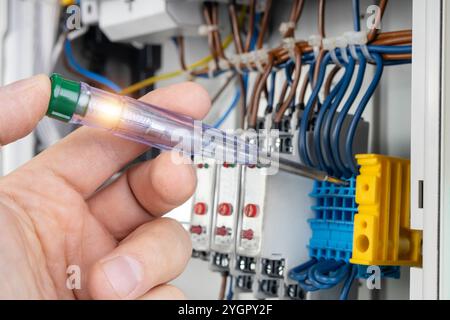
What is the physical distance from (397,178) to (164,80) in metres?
0.80

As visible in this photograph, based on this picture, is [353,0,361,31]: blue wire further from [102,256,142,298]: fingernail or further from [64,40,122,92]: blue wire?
[64,40,122,92]: blue wire

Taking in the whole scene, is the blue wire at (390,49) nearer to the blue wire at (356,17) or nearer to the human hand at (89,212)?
the blue wire at (356,17)

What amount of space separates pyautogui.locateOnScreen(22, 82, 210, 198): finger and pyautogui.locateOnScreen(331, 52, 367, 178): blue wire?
0.81 feet

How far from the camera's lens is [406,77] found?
103 centimetres

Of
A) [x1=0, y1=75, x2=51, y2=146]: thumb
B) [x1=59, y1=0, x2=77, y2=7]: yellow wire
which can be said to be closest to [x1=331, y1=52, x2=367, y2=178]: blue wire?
[x1=0, y1=75, x2=51, y2=146]: thumb

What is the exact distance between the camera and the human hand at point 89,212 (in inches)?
24.9

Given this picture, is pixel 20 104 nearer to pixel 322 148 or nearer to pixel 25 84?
pixel 25 84

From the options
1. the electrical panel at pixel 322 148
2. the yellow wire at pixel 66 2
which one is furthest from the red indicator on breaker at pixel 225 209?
the yellow wire at pixel 66 2

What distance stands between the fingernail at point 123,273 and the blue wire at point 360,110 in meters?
0.41

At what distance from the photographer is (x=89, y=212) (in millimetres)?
792

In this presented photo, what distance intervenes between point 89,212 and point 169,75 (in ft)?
2.12

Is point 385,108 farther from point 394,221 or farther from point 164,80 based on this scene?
point 164,80

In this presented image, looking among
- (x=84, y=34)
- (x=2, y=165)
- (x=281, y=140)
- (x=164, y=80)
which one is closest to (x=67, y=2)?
(x=84, y=34)
